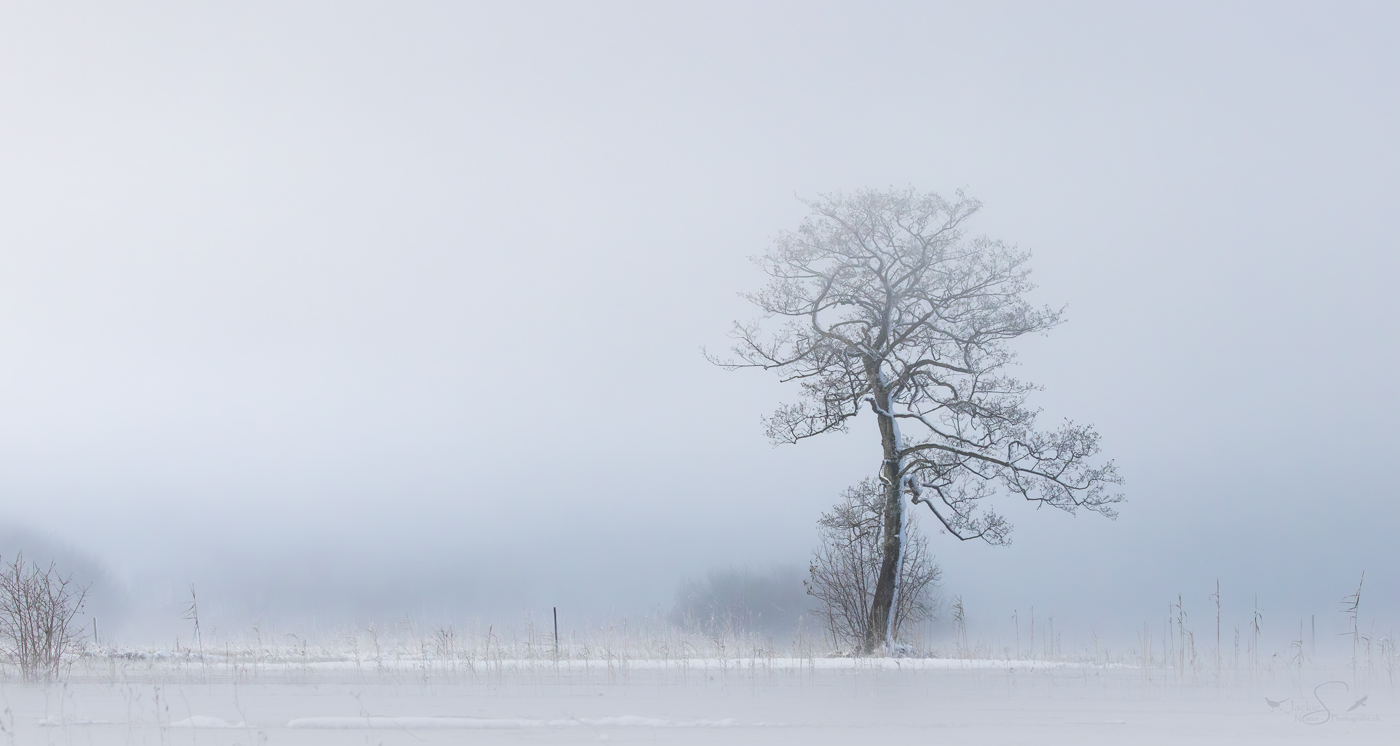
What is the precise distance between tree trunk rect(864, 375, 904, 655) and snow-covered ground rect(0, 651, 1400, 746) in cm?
349

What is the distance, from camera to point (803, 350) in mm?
16516

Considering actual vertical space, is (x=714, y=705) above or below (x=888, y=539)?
below

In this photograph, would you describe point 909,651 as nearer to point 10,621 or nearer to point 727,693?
point 727,693

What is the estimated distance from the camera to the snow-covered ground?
5.60 metres

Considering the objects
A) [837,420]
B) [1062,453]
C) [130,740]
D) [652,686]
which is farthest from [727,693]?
[1062,453]

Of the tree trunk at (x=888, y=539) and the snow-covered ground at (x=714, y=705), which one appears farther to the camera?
the tree trunk at (x=888, y=539)

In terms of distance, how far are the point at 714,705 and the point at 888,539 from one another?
9146 millimetres

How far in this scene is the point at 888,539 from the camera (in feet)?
52.0

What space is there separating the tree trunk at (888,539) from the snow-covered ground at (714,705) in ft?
11.5

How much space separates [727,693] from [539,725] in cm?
287

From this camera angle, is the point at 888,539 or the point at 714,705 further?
the point at 888,539

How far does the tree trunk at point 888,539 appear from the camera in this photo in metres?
15.6

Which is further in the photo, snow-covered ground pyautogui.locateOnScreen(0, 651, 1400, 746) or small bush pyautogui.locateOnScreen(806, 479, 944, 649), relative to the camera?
small bush pyautogui.locateOnScreen(806, 479, 944, 649)

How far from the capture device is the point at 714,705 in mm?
7227
